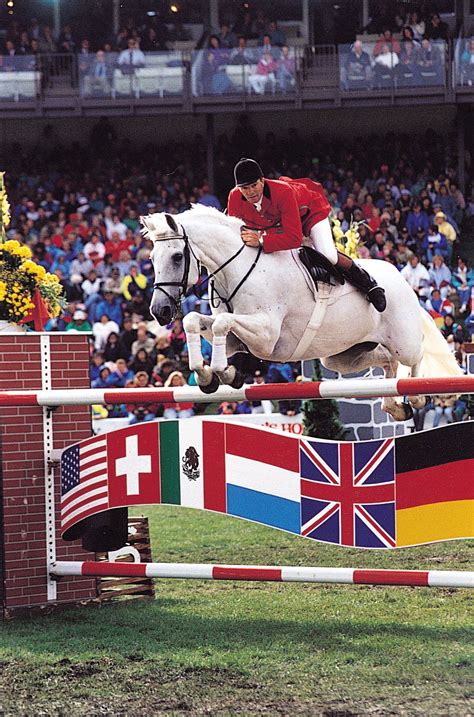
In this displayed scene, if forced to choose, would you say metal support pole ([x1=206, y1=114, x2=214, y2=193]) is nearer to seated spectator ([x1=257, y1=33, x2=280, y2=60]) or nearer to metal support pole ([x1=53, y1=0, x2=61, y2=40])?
seated spectator ([x1=257, y1=33, x2=280, y2=60])

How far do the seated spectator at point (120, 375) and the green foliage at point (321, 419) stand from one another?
12.9 feet

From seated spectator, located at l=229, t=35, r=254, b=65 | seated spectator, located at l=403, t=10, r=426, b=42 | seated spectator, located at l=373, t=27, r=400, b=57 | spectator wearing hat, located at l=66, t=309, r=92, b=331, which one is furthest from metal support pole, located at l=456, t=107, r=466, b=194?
spectator wearing hat, located at l=66, t=309, r=92, b=331

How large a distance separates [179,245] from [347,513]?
5.59 feet

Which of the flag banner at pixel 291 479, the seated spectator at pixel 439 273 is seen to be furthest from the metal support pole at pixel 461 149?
the flag banner at pixel 291 479

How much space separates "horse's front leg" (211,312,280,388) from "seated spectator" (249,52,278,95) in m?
16.8

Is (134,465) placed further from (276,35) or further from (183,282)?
(276,35)

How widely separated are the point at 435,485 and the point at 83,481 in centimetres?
201

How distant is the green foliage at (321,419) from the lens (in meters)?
12.0

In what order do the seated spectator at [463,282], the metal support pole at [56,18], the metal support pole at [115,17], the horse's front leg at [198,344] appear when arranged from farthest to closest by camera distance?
the metal support pole at [56,18] < the metal support pole at [115,17] < the seated spectator at [463,282] < the horse's front leg at [198,344]

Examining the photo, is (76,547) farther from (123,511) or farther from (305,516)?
(305,516)

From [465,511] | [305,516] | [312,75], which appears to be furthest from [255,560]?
[312,75]

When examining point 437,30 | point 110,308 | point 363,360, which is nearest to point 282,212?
point 363,360

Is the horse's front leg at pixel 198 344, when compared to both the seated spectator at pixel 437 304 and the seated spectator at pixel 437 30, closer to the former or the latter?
the seated spectator at pixel 437 304

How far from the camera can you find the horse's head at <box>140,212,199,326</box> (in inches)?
226
